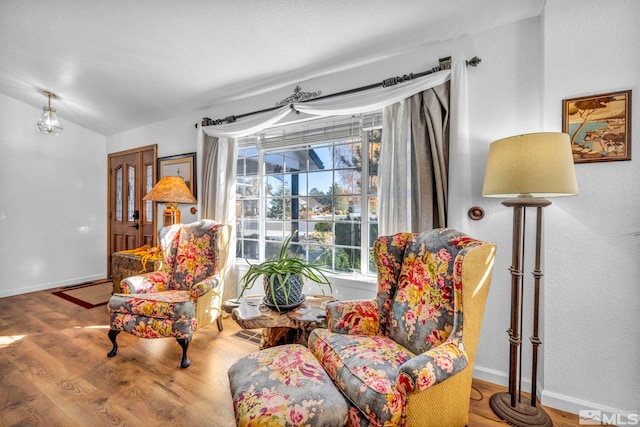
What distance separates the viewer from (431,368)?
42.9 inches

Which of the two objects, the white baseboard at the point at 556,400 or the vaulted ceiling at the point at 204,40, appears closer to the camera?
the white baseboard at the point at 556,400

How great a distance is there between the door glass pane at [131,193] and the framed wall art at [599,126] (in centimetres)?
494

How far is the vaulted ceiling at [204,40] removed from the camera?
1887 mm

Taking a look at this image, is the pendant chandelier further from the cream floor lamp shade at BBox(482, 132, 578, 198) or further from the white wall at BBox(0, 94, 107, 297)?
the cream floor lamp shade at BBox(482, 132, 578, 198)

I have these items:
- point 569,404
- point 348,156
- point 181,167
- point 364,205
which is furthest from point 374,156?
point 181,167

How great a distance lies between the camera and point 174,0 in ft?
6.44

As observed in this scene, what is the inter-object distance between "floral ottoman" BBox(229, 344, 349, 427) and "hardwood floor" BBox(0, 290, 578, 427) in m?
0.57

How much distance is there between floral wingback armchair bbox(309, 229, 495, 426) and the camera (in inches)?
43.2

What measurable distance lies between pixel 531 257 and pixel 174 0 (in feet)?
9.49

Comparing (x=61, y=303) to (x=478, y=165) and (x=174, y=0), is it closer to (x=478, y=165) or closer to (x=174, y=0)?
(x=174, y=0)

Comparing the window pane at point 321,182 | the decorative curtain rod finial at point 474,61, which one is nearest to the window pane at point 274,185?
the window pane at point 321,182

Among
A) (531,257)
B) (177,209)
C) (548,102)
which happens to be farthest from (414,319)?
(177,209)

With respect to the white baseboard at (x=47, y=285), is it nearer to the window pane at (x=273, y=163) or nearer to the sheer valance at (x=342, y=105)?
the sheer valance at (x=342, y=105)

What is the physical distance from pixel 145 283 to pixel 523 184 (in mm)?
2821
